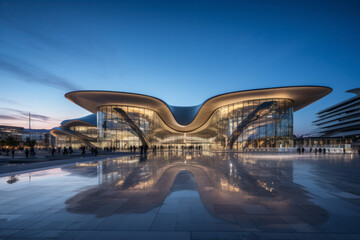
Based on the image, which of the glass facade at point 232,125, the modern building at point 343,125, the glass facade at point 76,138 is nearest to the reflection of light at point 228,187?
the glass facade at point 232,125

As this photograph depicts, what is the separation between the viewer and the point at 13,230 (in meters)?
3.14

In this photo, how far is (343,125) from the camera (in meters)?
57.8

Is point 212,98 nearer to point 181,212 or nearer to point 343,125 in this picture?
point 181,212

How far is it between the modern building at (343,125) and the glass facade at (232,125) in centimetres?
3525

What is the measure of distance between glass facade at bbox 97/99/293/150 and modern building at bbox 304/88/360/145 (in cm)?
3525

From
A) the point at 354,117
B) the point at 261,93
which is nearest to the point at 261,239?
the point at 261,93

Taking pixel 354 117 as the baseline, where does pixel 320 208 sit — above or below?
below

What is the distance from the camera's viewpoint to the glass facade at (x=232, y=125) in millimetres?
33188

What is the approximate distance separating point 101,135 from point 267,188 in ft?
120

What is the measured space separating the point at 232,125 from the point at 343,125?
45751mm

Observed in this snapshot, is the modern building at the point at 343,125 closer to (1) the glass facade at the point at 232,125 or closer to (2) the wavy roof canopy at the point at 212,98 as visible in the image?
(2) the wavy roof canopy at the point at 212,98

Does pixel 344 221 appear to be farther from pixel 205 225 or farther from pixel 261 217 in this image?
pixel 205 225

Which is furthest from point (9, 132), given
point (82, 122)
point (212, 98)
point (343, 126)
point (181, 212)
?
point (343, 126)

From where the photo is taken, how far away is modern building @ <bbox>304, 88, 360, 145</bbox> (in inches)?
2139
